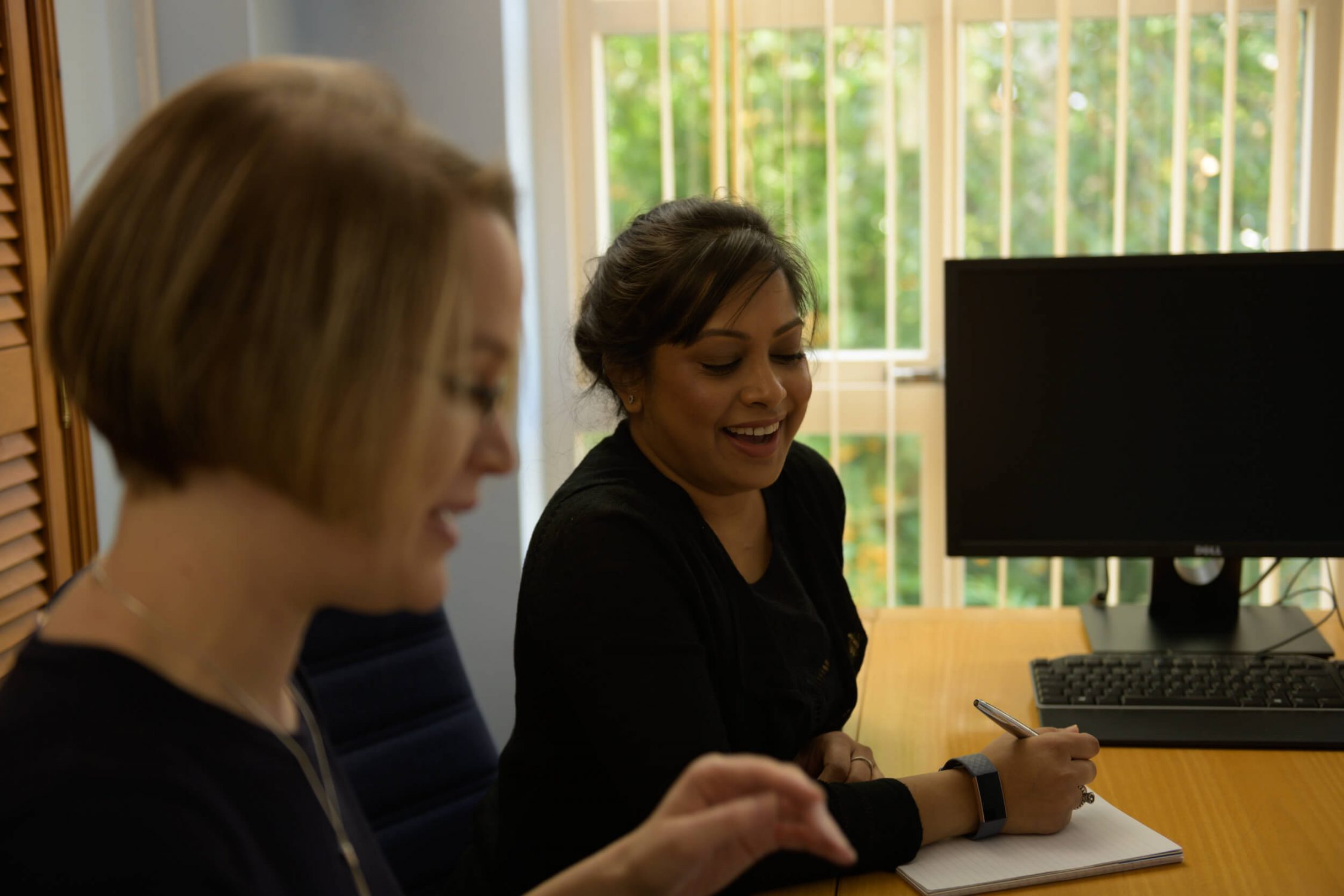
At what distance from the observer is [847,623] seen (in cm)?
156

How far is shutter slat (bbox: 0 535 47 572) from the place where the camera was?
162cm

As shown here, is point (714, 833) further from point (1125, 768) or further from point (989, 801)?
point (1125, 768)

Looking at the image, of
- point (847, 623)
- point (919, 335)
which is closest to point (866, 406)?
point (919, 335)

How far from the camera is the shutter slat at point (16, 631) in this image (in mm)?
1612

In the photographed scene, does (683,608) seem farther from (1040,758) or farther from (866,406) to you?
(866,406)

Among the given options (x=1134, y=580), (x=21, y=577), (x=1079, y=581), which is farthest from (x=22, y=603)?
(x=1134, y=580)

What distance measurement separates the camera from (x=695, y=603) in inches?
50.0

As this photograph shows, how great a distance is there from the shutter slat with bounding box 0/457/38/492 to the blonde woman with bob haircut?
1.10m

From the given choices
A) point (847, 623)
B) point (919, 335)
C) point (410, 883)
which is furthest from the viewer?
point (919, 335)

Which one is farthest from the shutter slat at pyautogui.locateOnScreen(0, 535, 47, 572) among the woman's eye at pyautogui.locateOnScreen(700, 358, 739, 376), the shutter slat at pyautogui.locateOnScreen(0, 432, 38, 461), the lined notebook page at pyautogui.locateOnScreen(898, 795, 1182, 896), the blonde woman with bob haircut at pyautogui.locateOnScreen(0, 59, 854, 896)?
the lined notebook page at pyautogui.locateOnScreen(898, 795, 1182, 896)

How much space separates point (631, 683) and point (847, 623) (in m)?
0.48

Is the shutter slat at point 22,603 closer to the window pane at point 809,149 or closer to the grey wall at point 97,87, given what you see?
the grey wall at point 97,87

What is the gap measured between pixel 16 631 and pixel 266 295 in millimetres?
1303

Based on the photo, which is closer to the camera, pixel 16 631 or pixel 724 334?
pixel 724 334
